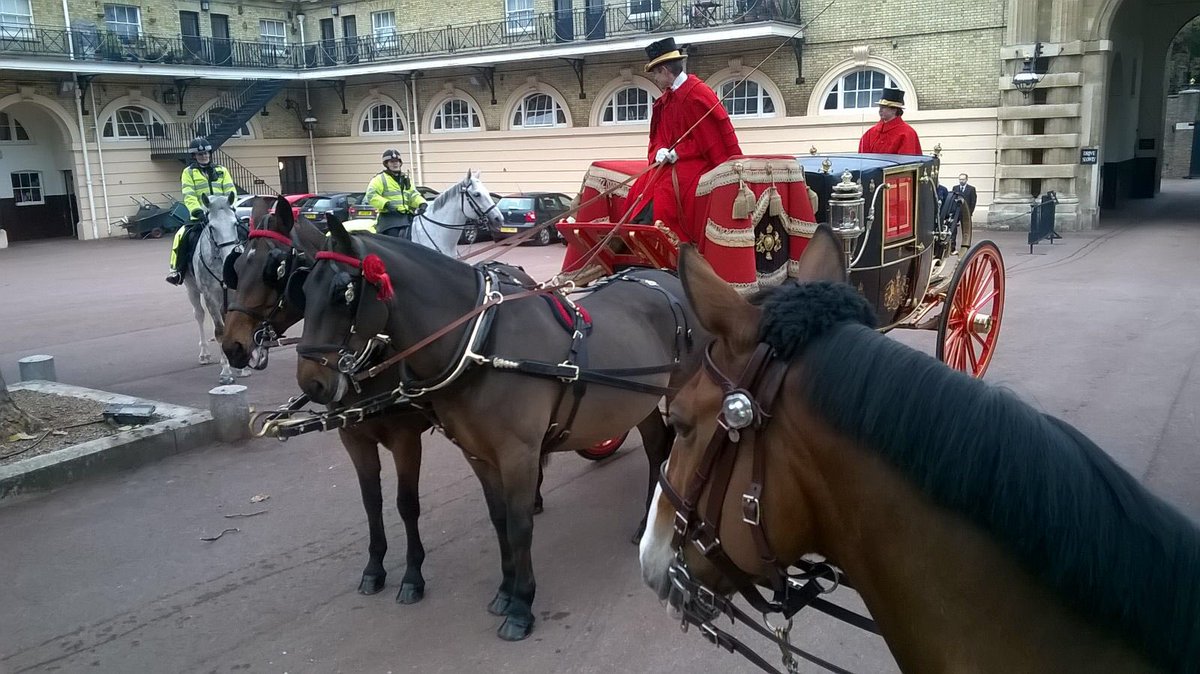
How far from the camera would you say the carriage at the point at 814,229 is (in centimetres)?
553

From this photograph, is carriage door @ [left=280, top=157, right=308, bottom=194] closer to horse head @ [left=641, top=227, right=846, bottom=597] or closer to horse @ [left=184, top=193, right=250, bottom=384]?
horse @ [left=184, top=193, right=250, bottom=384]

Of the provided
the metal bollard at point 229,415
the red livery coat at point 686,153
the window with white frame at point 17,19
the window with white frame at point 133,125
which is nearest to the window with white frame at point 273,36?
the window with white frame at point 133,125

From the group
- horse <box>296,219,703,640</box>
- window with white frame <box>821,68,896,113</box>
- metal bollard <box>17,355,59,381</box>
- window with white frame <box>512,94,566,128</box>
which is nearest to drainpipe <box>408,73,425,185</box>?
window with white frame <box>512,94,566,128</box>

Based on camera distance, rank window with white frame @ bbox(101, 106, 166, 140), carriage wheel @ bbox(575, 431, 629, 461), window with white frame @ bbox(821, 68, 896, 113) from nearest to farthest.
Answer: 1. carriage wheel @ bbox(575, 431, 629, 461)
2. window with white frame @ bbox(821, 68, 896, 113)
3. window with white frame @ bbox(101, 106, 166, 140)

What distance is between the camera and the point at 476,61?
28375 millimetres

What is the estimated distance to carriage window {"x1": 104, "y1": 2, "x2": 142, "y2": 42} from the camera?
93.8ft

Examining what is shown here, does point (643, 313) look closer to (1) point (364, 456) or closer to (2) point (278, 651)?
(1) point (364, 456)

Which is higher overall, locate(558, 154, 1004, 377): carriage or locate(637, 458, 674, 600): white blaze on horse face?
locate(558, 154, 1004, 377): carriage

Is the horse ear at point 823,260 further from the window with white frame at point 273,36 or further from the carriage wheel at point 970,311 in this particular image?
the window with white frame at point 273,36

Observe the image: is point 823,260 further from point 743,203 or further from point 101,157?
point 101,157

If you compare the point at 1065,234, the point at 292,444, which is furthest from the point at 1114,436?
the point at 1065,234

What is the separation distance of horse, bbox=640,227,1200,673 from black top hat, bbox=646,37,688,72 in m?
4.28

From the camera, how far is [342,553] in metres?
5.42

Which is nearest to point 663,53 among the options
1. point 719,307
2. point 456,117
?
point 719,307
